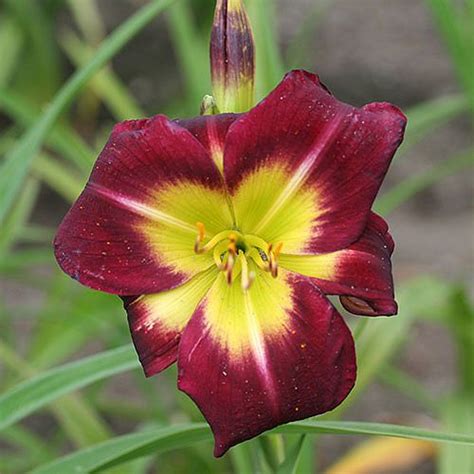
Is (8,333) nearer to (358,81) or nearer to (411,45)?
(358,81)

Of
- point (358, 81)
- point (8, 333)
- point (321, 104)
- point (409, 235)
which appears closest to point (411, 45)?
point (358, 81)

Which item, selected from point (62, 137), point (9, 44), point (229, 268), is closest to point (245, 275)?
point (229, 268)

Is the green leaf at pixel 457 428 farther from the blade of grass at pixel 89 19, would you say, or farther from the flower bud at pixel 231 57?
the blade of grass at pixel 89 19

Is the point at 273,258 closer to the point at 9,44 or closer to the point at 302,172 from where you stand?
the point at 302,172

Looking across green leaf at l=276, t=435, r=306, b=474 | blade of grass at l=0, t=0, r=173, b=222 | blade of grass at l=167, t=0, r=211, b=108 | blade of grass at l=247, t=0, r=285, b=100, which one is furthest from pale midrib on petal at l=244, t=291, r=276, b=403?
blade of grass at l=167, t=0, r=211, b=108

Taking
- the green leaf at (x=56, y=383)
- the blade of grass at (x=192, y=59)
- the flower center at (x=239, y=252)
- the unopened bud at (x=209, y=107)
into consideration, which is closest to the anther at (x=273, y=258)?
the flower center at (x=239, y=252)

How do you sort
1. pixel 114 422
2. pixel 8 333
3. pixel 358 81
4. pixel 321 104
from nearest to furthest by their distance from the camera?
pixel 321 104
pixel 8 333
pixel 114 422
pixel 358 81
